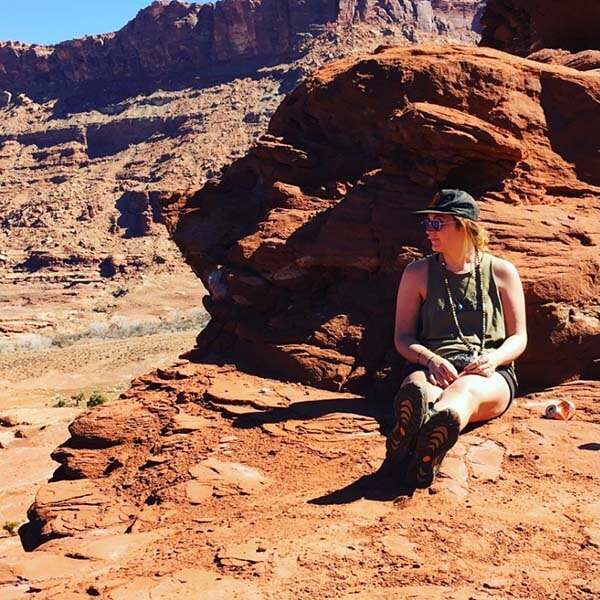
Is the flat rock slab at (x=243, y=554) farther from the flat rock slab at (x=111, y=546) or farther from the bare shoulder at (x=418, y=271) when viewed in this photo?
the bare shoulder at (x=418, y=271)

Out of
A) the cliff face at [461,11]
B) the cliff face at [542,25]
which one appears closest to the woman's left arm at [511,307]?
the cliff face at [542,25]

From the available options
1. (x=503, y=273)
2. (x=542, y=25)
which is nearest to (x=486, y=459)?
(x=503, y=273)

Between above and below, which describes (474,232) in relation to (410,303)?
above

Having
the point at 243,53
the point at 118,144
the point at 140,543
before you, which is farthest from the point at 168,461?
the point at 243,53

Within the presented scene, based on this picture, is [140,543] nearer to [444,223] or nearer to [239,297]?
[444,223]

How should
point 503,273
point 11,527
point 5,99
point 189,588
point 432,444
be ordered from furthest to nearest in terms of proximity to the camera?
point 5,99 < point 11,527 < point 503,273 < point 432,444 < point 189,588

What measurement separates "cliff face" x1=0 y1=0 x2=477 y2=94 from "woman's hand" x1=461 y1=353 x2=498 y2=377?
81.6m

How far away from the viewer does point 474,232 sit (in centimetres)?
456

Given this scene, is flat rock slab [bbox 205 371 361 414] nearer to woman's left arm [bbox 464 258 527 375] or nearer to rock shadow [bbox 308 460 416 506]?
rock shadow [bbox 308 460 416 506]

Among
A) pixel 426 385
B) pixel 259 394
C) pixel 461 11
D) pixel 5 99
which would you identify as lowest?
pixel 259 394

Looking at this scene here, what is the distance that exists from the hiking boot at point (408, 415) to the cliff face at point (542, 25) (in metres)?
8.96

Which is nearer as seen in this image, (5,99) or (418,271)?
(418,271)

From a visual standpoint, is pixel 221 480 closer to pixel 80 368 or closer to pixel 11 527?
pixel 11 527

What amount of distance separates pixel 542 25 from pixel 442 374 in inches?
375
